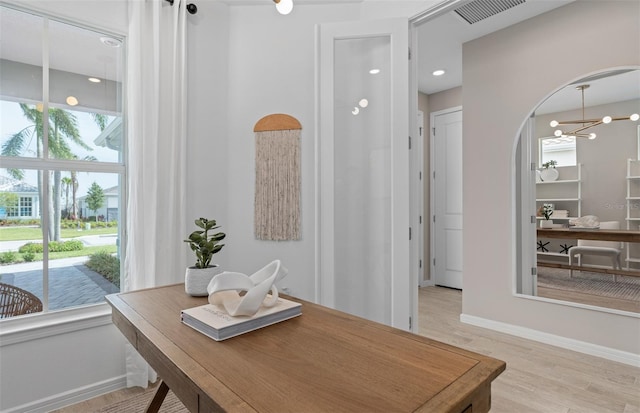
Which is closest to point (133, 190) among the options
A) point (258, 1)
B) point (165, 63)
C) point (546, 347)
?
point (165, 63)

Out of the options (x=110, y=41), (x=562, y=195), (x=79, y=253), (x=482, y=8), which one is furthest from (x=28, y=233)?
(x=562, y=195)

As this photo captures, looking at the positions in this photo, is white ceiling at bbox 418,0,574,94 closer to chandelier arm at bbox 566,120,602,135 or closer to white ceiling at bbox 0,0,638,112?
white ceiling at bbox 0,0,638,112

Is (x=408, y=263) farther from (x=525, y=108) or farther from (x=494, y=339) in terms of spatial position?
(x=525, y=108)

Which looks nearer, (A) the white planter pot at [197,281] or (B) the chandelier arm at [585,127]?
(A) the white planter pot at [197,281]

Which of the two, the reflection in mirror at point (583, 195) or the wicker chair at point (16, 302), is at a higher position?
the reflection in mirror at point (583, 195)

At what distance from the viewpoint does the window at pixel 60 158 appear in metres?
1.98

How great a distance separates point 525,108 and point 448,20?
1079mm

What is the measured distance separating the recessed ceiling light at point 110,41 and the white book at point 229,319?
205 centimetres

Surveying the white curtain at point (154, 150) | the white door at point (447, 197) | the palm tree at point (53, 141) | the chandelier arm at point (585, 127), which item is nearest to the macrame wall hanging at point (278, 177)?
Answer: the white curtain at point (154, 150)

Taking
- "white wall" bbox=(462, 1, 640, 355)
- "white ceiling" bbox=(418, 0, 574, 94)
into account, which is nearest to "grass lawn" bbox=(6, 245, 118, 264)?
"white ceiling" bbox=(418, 0, 574, 94)

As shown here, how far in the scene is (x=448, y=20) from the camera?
10.2ft

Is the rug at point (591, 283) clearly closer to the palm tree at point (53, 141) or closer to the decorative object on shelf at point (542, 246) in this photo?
the decorative object on shelf at point (542, 246)

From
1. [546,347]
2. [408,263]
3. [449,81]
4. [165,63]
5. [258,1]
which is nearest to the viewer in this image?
[408,263]

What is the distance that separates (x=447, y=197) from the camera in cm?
496
